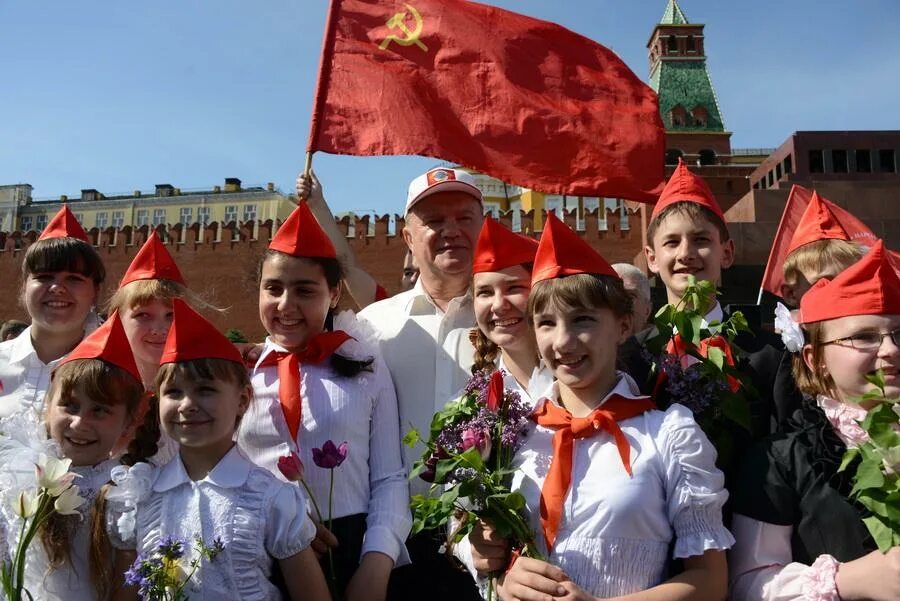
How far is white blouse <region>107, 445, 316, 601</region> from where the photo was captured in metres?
1.94

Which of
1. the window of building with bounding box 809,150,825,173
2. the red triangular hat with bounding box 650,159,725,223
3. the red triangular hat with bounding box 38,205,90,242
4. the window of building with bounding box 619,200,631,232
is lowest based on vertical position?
the red triangular hat with bounding box 38,205,90,242

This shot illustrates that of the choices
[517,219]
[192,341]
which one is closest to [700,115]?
[517,219]

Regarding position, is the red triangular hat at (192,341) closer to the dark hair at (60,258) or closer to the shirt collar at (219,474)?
the shirt collar at (219,474)

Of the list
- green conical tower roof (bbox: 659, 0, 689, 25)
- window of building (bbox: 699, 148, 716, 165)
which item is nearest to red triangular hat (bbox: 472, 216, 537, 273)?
window of building (bbox: 699, 148, 716, 165)

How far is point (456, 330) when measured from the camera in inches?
106

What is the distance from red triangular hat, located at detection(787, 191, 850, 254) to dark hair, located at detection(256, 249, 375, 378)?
5.27 ft

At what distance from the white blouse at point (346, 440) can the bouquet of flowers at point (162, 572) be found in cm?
45

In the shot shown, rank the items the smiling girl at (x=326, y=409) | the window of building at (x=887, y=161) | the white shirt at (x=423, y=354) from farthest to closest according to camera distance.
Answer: the window of building at (x=887, y=161)
the white shirt at (x=423, y=354)
the smiling girl at (x=326, y=409)

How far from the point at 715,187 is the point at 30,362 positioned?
551 inches

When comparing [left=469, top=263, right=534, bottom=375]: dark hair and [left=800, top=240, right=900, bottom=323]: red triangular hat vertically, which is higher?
[left=800, top=240, right=900, bottom=323]: red triangular hat

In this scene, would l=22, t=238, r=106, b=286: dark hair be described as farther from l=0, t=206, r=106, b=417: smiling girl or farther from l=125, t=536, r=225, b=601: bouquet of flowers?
l=125, t=536, r=225, b=601: bouquet of flowers

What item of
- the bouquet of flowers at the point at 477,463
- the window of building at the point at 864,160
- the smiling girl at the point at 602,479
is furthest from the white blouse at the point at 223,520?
the window of building at the point at 864,160

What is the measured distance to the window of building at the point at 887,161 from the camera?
1083 cm

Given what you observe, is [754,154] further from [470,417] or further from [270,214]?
[470,417]
